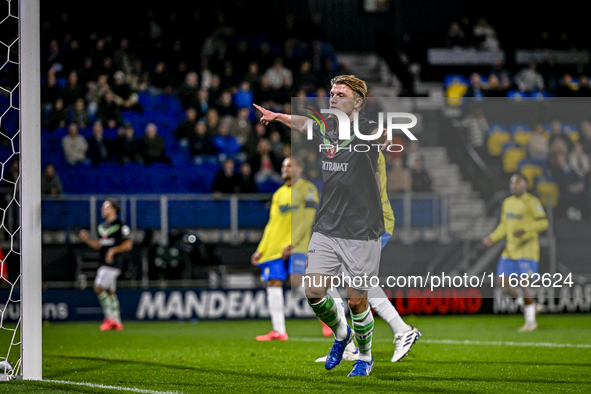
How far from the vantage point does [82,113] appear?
657 inches

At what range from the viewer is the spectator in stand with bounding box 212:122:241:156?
16594mm

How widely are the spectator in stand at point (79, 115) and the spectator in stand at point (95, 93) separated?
0.64 feet

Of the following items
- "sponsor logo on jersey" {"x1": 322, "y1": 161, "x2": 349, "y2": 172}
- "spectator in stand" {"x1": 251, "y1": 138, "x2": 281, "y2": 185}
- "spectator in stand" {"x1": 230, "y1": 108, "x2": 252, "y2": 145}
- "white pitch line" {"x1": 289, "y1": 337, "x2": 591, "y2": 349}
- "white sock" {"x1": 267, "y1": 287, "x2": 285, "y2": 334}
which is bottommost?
"white pitch line" {"x1": 289, "y1": 337, "x2": 591, "y2": 349}

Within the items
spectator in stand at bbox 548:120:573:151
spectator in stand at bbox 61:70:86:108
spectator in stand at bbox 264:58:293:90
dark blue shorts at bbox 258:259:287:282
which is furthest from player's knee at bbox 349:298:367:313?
spectator in stand at bbox 264:58:293:90

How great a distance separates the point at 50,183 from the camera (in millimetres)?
14422

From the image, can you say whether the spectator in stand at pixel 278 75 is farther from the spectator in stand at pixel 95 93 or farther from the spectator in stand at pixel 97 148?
the spectator in stand at pixel 97 148

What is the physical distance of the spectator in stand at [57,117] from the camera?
16.5 m

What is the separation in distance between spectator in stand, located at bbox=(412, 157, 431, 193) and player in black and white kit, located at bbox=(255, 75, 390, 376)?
342 inches

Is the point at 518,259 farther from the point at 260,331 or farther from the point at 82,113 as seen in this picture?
the point at 82,113

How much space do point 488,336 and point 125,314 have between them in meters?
6.12

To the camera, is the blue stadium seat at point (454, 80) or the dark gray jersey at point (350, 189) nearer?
the dark gray jersey at point (350, 189)

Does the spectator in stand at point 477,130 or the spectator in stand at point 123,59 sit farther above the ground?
the spectator in stand at point 123,59

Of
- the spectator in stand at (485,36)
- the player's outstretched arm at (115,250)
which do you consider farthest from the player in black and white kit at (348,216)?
the spectator in stand at (485,36)

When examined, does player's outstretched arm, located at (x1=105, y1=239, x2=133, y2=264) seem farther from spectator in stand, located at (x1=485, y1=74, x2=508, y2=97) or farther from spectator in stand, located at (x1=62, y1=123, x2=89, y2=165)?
spectator in stand, located at (x1=485, y1=74, x2=508, y2=97)
